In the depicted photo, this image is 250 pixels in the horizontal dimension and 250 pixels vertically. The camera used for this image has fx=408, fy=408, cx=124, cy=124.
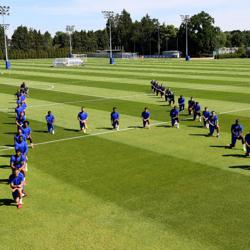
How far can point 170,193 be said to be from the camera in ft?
46.2

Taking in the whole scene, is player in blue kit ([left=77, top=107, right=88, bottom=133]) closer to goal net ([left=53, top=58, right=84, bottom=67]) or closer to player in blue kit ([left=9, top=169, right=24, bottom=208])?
player in blue kit ([left=9, top=169, right=24, bottom=208])

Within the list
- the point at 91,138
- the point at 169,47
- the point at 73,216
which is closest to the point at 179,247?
the point at 73,216

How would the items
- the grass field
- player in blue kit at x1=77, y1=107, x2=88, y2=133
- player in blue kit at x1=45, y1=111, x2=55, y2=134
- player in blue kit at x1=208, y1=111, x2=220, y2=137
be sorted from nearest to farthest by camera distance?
the grass field
player in blue kit at x1=208, y1=111, x2=220, y2=137
player in blue kit at x1=45, y1=111, x2=55, y2=134
player in blue kit at x1=77, y1=107, x2=88, y2=133

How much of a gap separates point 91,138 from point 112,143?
1.75 meters

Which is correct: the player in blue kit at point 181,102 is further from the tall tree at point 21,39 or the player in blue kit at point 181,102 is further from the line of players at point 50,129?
the tall tree at point 21,39

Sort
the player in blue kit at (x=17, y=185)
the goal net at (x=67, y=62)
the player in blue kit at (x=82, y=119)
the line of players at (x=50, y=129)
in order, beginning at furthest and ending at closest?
the goal net at (x=67, y=62), the player in blue kit at (x=82, y=119), the line of players at (x=50, y=129), the player in blue kit at (x=17, y=185)

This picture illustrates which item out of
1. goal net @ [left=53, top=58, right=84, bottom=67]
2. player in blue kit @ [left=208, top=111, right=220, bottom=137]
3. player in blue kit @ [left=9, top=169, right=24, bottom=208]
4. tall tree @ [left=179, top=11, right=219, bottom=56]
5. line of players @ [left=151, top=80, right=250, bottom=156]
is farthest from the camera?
tall tree @ [left=179, top=11, right=219, bottom=56]

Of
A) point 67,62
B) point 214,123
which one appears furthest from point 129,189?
point 67,62

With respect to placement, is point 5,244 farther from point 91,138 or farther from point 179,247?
point 91,138

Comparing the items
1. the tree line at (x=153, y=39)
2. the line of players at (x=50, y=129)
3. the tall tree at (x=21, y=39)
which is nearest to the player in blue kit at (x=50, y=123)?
the line of players at (x=50, y=129)

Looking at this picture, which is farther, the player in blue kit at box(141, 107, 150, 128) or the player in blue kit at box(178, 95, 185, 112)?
the player in blue kit at box(178, 95, 185, 112)

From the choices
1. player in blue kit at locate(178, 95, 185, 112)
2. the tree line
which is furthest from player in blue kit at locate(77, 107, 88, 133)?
the tree line

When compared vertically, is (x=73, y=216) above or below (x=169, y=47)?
below

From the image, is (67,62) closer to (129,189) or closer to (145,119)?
(145,119)
